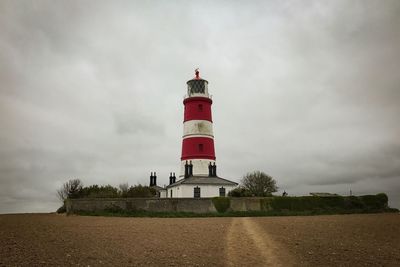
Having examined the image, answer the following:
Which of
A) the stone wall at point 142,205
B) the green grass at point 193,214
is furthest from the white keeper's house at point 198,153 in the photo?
the green grass at point 193,214

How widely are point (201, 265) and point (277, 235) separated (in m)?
6.09

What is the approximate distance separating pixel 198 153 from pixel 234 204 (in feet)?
33.5

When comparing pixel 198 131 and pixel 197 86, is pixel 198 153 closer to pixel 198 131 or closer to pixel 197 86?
pixel 198 131

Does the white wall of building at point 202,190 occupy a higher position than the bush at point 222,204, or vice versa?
the white wall of building at point 202,190

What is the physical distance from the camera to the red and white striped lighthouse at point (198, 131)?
126ft

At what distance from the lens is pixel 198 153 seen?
38312 millimetres

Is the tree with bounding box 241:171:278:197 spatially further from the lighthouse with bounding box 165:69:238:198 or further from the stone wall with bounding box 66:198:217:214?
the stone wall with bounding box 66:198:217:214

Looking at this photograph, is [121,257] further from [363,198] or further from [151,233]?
[363,198]

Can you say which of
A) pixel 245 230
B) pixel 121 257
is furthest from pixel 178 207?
pixel 121 257

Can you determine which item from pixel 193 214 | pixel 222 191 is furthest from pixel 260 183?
pixel 193 214

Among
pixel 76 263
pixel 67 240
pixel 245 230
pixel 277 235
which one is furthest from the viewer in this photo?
pixel 245 230

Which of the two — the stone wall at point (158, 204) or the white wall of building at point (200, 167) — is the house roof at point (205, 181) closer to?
the white wall of building at point (200, 167)

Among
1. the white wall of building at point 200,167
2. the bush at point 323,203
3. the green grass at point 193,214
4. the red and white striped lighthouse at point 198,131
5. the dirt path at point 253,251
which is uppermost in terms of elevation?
the red and white striped lighthouse at point 198,131

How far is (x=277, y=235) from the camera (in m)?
14.3
